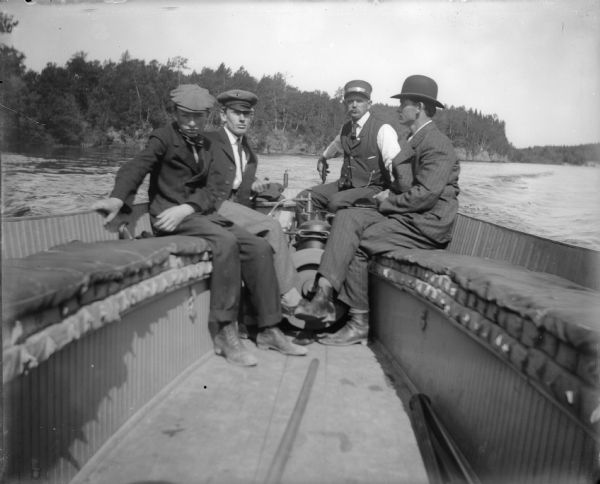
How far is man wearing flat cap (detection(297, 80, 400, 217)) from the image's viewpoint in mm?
3891

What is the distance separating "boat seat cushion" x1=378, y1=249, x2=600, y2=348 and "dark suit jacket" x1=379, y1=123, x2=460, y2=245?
22.0 inches

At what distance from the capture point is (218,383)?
255cm

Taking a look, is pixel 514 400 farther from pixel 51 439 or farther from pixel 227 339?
pixel 227 339

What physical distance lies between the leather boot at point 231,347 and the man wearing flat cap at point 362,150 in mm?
1414

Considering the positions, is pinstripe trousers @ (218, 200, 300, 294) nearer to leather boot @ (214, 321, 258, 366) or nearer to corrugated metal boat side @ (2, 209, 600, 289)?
leather boot @ (214, 321, 258, 366)

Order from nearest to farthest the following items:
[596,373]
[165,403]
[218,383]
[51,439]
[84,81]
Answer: [596,373]
[51,439]
[165,403]
[218,383]
[84,81]

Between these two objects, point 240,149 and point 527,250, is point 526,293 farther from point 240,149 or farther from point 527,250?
point 240,149

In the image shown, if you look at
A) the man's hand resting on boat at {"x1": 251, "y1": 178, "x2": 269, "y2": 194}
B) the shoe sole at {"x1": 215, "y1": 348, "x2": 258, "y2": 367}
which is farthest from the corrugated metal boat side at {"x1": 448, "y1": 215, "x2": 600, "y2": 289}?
the shoe sole at {"x1": 215, "y1": 348, "x2": 258, "y2": 367}

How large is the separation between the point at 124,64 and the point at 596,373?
3423 centimetres

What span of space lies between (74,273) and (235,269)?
1.46 m

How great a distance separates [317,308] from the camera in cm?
311

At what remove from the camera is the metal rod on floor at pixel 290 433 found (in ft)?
5.66

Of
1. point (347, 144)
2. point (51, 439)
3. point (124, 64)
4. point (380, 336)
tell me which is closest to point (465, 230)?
point (380, 336)

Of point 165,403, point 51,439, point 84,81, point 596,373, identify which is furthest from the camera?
point 84,81
